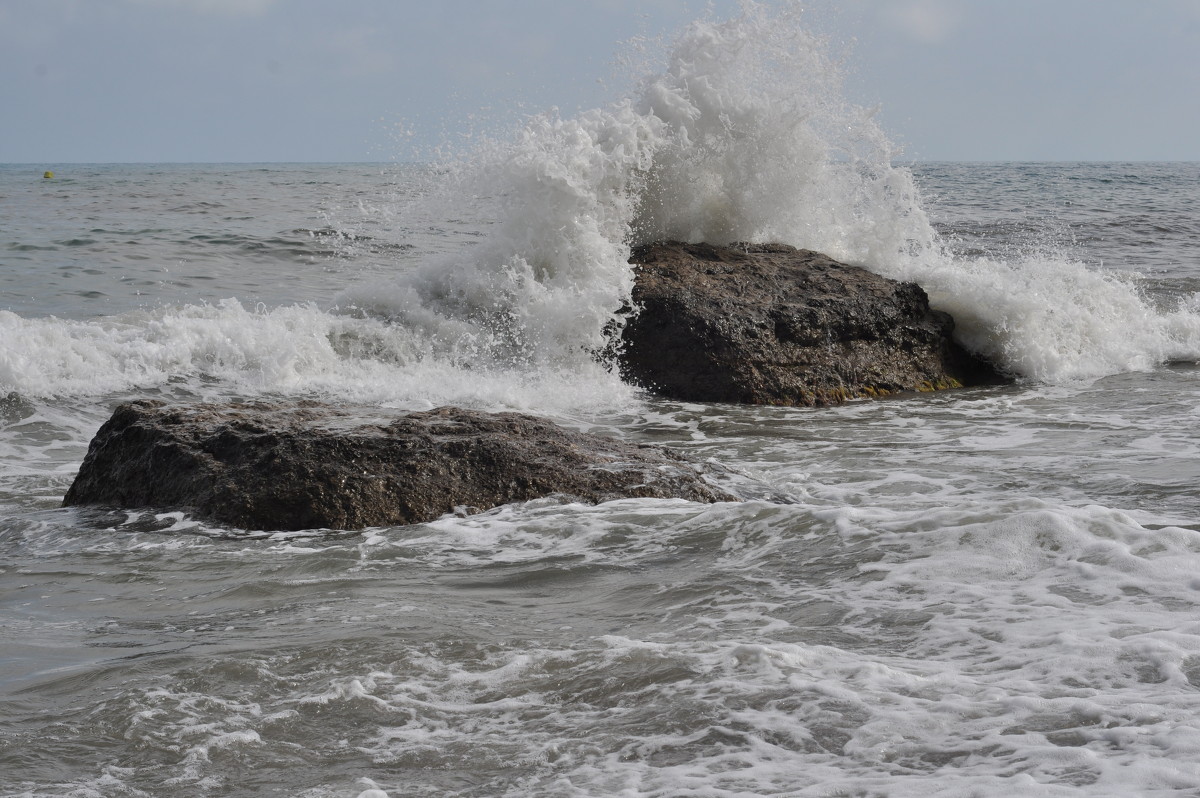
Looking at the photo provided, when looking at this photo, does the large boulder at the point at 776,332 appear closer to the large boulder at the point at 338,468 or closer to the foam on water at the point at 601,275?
the foam on water at the point at 601,275

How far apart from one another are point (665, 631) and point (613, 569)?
2.16 feet

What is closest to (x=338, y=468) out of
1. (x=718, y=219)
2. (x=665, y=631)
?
(x=665, y=631)

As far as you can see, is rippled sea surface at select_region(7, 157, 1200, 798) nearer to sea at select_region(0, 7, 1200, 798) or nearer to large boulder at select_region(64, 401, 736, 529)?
sea at select_region(0, 7, 1200, 798)

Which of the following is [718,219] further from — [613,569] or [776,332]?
[613,569]

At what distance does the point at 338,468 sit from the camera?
14.4 ft

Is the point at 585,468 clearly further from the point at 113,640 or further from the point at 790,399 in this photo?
the point at 790,399

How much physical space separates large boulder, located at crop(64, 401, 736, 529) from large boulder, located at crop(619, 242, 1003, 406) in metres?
2.81

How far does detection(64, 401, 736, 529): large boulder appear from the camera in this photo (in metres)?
4.32

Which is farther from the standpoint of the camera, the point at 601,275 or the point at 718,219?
the point at 718,219

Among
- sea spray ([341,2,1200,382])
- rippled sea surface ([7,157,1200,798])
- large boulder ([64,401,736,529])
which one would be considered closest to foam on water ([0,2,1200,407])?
sea spray ([341,2,1200,382])

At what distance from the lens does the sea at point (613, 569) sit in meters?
2.40

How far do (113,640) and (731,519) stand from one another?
2155 millimetres

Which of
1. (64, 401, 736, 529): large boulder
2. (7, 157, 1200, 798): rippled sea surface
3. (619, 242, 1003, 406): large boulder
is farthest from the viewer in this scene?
(619, 242, 1003, 406): large boulder

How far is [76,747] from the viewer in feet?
8.20
